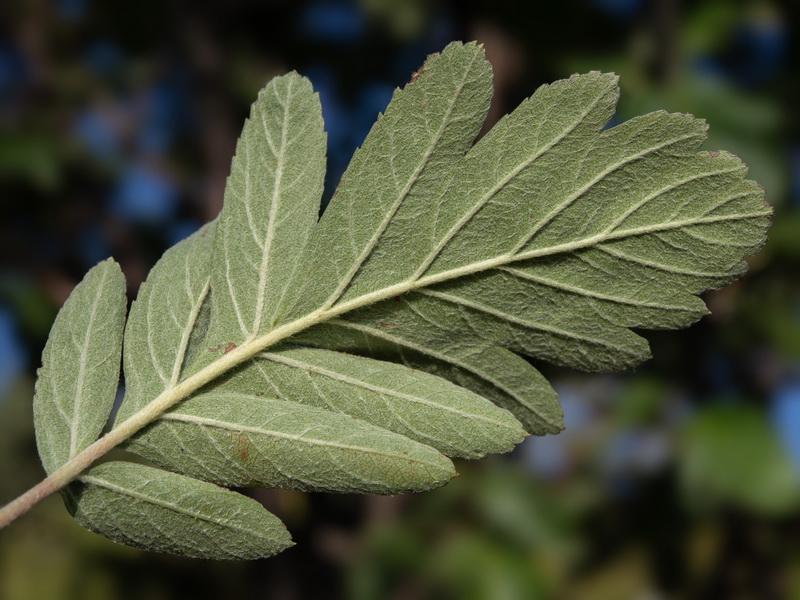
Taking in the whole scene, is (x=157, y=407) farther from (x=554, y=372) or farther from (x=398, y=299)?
(x=554, y=372)

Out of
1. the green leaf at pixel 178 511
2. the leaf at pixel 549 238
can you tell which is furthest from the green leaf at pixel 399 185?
the green leaf at pixel 178 511

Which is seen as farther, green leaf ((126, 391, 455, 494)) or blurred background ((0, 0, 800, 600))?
blurred background ((0, 0, 800, 600))

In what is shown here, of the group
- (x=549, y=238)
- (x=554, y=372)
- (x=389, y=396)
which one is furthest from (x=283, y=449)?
(x=554, y=372)

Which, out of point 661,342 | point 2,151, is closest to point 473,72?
point 661,342

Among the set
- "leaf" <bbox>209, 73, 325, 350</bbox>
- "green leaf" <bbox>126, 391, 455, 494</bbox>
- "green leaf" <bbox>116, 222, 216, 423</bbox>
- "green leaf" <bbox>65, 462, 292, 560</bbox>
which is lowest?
"green leaf" <bbox>65, 462, 292, 560</bbox>

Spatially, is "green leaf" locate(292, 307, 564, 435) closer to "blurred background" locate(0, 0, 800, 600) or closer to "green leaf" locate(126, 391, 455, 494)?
"green leaf" locate(126, 391, 455, 494)

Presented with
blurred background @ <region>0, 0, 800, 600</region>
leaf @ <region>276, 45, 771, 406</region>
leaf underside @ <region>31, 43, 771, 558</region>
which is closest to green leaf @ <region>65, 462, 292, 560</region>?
leaf underside @ <region>31, 43, 771, 558</region>
